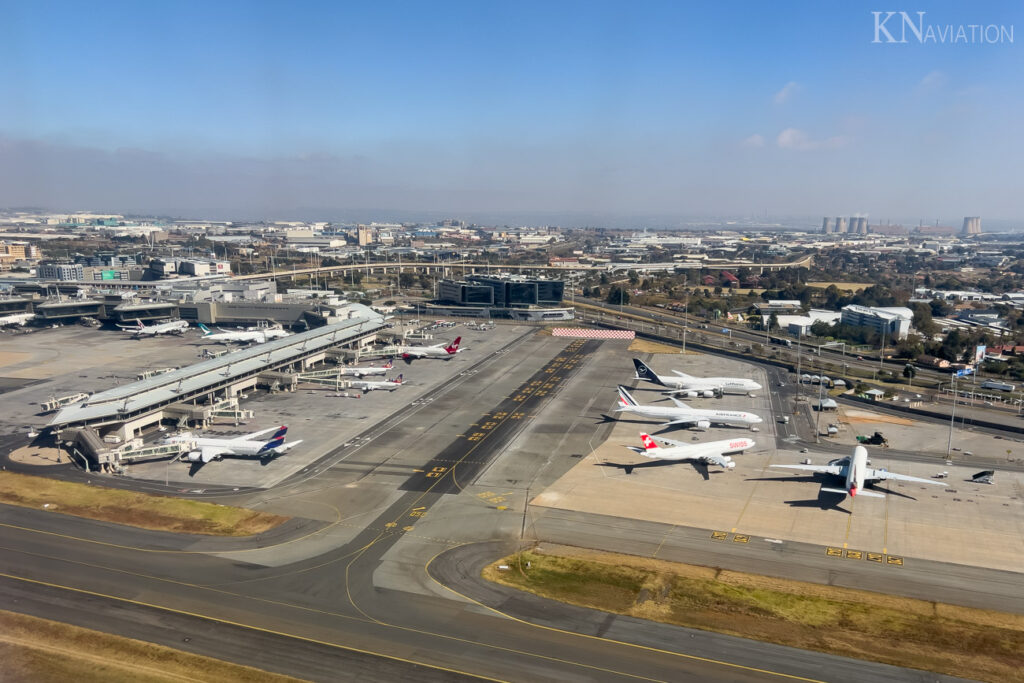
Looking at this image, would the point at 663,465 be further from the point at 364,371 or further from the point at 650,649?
the point at 364,371

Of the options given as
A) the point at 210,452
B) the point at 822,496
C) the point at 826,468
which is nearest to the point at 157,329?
the point at 210,452

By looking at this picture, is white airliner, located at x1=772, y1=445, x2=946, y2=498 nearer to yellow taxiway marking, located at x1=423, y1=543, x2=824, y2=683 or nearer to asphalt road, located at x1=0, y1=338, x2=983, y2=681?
asphalt road, located at x1=0, y1=338, x2=983, y2=681

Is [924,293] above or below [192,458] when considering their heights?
above

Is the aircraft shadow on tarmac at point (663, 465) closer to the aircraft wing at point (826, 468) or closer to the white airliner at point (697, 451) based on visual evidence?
the white airliner at point (697, 451)

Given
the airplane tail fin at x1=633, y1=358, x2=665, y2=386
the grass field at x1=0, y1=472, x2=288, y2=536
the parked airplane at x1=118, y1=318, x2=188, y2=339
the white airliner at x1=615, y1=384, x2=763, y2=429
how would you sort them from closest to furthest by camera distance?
the grass field at x1=0, y1=472, x2=288, y2=536 → the white airliner at x1=615, y1=384, x2=763, y2=429 → the airplane tail fin at x1=633, y1=358, x2=665, y2=386 → the parked airplane at x1=118, y1=318, x2=188, y2=339

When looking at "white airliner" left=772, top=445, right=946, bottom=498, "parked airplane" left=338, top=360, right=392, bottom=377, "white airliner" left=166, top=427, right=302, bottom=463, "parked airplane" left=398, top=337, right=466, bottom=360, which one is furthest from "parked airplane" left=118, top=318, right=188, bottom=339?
"white airliner" left=772, top=445, right=946, bottom=498

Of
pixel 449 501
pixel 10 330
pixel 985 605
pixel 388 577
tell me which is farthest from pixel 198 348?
pixel 985 605

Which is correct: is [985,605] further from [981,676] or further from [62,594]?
[62,594]
